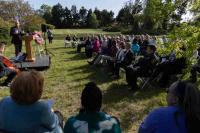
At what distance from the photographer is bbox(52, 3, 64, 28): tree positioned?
4114 inches

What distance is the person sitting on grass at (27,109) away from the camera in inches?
164

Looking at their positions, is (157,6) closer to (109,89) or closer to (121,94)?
(121,94)

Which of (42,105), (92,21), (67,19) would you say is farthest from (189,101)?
Result: (67,19)

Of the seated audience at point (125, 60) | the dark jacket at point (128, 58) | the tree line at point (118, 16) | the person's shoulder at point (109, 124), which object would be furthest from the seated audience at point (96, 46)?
the person's shoulder at point (109, 124)

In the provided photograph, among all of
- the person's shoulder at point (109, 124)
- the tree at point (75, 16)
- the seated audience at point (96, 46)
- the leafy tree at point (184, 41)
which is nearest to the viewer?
the person's shoulder at point (109, 124)

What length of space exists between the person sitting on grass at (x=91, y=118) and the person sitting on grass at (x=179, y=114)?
484 millimetres

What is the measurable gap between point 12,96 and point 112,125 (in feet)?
3.52

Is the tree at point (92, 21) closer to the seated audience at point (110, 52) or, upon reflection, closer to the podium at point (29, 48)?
the seated audience at point (110, 52)

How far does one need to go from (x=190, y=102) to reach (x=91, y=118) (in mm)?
1083

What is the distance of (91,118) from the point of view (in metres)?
4.39

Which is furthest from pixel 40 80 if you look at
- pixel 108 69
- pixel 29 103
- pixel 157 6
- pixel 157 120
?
pixel 108 69

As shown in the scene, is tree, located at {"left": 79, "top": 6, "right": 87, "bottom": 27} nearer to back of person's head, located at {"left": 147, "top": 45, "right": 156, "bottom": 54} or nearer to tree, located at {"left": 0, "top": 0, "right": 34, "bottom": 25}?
tree, located at {"left": 0, "top": 0, "right": 34, "bottom": 25}

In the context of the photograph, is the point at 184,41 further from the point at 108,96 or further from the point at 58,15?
the point at 58,15

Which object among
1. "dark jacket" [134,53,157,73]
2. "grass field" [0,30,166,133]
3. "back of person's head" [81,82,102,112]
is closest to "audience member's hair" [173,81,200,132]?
"back of person's head" [81,82,102,112]
